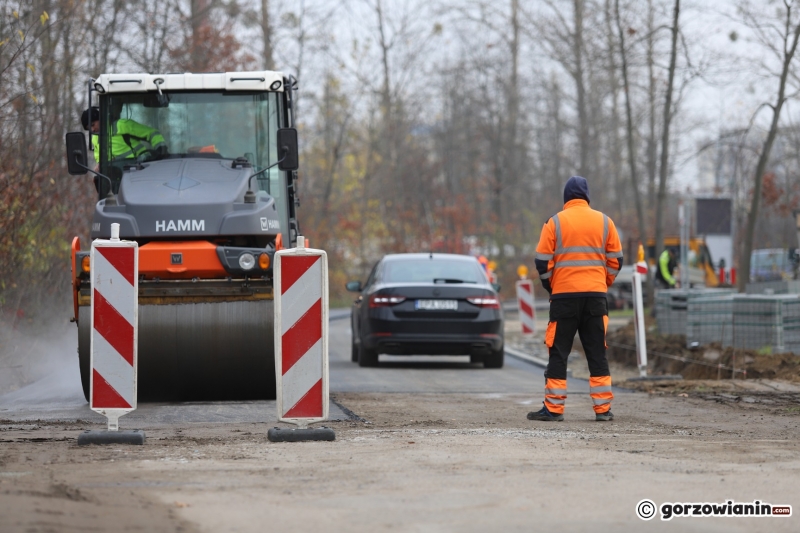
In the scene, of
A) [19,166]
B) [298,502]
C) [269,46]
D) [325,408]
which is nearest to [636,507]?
[298,502]

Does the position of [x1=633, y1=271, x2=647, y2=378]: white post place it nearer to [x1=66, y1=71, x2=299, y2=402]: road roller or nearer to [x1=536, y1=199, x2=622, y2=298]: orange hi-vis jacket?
[x1=66, y1=71, x2=299, y2=402]: road roller

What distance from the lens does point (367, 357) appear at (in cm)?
1662

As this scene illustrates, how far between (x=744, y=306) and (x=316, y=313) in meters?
9.24

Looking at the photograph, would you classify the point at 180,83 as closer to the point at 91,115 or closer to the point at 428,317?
the point at 91,115

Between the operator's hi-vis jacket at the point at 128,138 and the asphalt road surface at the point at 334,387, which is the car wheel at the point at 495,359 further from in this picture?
the operator's hi-vis jacket at the point at 128,138

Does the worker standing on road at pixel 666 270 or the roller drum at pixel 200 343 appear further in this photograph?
the worker standing on road at pixel 666 270

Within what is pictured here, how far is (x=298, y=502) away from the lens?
18.6 ft

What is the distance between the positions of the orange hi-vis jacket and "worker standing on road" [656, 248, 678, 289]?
74.8 ft

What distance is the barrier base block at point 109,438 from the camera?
7684 millimetres

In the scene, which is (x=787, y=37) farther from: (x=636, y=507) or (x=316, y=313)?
(x=636, y=507)

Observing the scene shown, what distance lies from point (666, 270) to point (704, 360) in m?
17.4

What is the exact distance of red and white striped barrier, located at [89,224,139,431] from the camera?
8.00 m

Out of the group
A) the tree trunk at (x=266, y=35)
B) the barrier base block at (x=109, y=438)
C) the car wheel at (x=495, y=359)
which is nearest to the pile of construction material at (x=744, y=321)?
the car wheel at (x=495, y=359)

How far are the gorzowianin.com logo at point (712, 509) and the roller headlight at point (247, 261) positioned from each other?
580 cm
